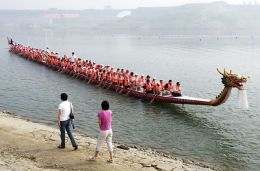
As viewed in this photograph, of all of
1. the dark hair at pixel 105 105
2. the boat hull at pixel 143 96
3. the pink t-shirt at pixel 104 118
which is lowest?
the boat hull at pixel 143 96

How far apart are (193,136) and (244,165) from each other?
13.0 feet

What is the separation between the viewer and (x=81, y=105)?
25562 millimetres

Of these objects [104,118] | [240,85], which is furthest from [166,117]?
[104,118]

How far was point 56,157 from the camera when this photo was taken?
1262cm

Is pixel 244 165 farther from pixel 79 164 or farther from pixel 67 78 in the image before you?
pixel 67 78

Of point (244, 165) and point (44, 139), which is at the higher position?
point (44, 139)

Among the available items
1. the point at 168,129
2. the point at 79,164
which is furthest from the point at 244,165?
the point at 79,164

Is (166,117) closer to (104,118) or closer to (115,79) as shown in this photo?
(115,79)

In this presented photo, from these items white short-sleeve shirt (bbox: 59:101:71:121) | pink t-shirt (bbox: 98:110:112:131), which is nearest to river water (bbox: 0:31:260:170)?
pink t-shirt (bbox: 98:110:112:131)

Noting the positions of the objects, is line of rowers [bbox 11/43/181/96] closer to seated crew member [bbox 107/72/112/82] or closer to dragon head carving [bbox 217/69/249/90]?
seated crew member [bbox 107/72/112/82]

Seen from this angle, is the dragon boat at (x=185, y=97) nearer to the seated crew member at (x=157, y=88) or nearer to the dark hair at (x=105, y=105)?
the seated crew member at (x=157, y=88)

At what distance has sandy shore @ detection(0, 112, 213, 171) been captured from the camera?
39.2 ft

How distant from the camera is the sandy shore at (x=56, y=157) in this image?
12.0 meters

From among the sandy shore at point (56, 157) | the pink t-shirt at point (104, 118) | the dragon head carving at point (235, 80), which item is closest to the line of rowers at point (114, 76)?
the dragon head carving at point (235, 80)
